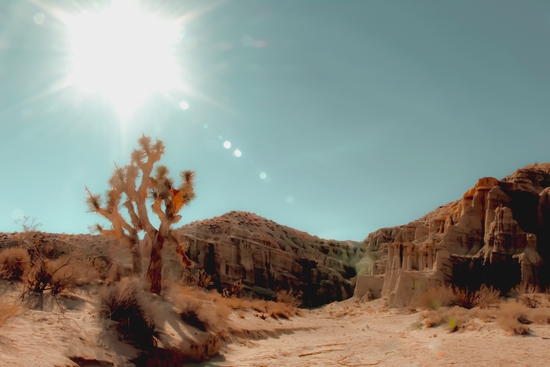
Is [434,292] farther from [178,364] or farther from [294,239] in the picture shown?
[294,239]

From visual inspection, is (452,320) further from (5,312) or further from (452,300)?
(5,312)

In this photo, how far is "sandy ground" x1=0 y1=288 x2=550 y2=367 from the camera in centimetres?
769

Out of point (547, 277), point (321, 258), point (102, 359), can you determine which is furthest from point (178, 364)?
point (321, 258)

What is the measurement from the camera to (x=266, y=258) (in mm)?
61938

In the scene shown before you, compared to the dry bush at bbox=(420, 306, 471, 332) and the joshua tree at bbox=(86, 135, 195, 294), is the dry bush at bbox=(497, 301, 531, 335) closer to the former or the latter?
the dry bush at bbox=(420, 306, 471, 332)

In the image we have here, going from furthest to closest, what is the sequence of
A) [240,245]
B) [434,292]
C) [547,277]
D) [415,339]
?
[240,245], [547,277], [434,292], [415,339]

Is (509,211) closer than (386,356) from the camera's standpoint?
No

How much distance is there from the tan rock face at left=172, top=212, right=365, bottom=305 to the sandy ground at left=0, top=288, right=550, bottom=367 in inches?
1282

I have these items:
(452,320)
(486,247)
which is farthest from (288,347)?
(486,247)

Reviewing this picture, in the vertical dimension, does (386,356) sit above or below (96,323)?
below

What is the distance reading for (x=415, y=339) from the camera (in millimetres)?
15914

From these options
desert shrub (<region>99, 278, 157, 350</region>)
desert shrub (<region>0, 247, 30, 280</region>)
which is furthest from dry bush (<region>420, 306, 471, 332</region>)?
desert shrub (<region>0, 247, 30, 280</region>)

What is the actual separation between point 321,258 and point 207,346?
62568mm

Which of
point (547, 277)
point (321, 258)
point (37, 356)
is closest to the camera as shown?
point (37, 356)
